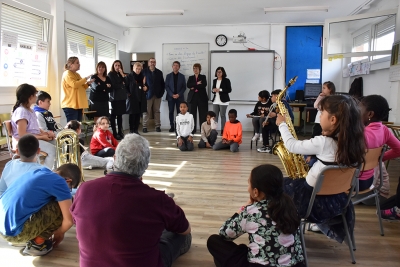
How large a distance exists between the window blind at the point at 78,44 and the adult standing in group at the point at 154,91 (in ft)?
4.47

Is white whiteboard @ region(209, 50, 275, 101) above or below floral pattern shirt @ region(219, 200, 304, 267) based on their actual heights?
above

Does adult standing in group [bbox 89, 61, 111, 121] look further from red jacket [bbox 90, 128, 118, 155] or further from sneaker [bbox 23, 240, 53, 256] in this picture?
sneaker [bbox 23, 240, 53, 256]

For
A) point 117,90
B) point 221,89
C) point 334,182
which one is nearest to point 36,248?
point 334,182

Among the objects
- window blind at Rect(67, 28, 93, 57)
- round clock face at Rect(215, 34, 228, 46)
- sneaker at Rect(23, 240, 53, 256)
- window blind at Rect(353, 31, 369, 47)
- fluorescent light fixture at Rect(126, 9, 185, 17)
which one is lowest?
sneaker at Rect(23, 240, 53, 256)

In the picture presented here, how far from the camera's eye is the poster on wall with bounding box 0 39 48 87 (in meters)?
4.95

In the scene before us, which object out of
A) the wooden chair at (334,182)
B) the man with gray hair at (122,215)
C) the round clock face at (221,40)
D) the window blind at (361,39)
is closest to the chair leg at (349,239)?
the wooden chair at (334,182)

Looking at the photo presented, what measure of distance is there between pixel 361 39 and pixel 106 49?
5.70m

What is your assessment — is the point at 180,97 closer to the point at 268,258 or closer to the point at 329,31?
the point at 329,31

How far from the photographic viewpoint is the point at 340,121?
186 centimetres

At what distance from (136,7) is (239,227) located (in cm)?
601

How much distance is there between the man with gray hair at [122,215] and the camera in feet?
4.44

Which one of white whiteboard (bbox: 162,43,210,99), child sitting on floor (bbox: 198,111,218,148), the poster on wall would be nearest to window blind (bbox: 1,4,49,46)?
the poster on wall

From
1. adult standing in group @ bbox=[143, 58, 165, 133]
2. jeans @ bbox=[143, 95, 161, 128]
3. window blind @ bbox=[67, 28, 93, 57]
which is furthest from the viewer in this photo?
jeans @ bbox=[143, 95, 161, 128]

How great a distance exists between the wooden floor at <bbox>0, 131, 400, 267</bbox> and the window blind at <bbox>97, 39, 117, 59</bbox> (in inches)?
132
